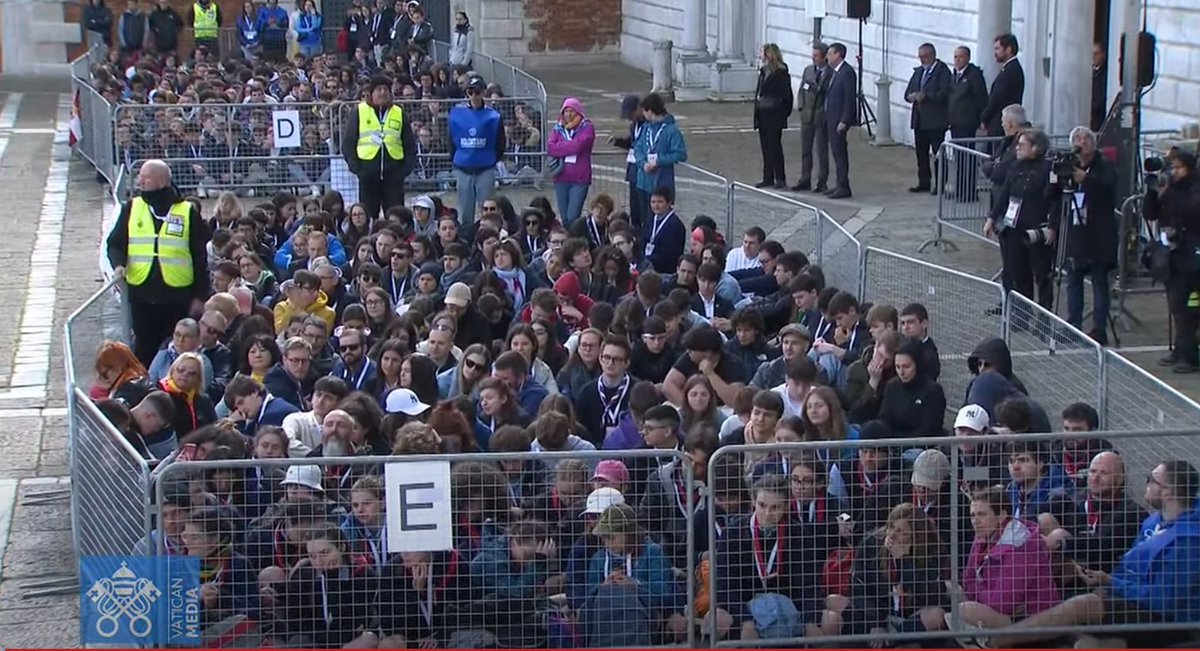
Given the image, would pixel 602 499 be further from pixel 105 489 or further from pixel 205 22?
pixel 205 22

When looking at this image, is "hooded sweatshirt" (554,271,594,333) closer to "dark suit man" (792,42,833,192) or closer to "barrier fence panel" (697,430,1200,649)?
"barrier fence panel" (697,430,1200,649)

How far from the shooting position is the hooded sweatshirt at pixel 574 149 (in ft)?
62.7

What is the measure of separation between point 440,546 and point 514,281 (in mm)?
6462

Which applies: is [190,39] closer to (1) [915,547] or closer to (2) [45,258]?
(2) [45,258]

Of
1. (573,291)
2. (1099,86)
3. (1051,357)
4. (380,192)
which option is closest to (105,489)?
(573,291)

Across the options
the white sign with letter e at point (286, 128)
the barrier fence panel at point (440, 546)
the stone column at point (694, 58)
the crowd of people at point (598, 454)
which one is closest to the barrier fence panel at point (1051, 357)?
the crowd of people at point (598, 454)

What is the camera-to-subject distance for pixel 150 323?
14031mm

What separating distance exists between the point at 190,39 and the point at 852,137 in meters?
18.5

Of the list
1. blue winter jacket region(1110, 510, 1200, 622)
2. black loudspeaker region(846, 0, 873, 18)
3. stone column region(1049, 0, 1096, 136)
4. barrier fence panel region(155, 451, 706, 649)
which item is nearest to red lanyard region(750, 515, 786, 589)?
barrier fence panel region(155, 451, 706, 649)

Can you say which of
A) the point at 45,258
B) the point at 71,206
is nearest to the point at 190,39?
the point at 71,206

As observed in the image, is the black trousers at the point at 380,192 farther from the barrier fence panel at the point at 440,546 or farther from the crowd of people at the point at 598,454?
the barrier fence panel at the point at 440,546

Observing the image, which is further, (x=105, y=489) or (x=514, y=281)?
(x=514, y=281)

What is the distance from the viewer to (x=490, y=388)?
10688mm

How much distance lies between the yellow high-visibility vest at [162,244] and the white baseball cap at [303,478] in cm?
553
